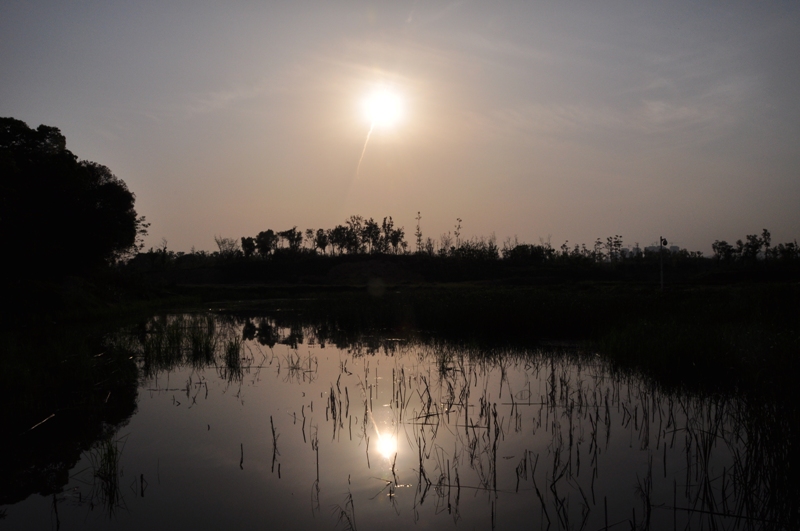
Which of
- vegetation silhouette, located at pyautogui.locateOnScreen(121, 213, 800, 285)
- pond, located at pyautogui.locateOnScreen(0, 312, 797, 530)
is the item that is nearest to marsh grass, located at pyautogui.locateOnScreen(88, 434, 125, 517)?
pond, located at pyautogui.locateOnScreen(0, 312, 797, 530)

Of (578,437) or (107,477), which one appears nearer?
(107,477)

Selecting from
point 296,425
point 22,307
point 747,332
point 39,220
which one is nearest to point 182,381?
point 296,425

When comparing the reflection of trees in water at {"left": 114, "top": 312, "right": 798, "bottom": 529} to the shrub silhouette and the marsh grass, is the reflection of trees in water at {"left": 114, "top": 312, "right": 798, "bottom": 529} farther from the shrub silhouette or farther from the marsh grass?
the shrub silhouette

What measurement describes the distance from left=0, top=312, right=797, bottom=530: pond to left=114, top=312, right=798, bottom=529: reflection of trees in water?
26 millimetres

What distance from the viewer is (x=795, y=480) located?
483 centimetres

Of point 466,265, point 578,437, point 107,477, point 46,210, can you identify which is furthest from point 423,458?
point 466,265

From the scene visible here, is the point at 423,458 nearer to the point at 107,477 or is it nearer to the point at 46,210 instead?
the point at 107,477

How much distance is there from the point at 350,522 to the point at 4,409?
220 inches

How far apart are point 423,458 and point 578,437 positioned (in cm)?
204

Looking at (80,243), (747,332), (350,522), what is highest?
(80,243)

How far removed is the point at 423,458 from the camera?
590cm

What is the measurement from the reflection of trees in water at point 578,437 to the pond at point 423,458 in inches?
1.0

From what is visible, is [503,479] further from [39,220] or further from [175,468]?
[39,220]

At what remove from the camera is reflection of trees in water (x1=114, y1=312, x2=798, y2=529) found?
4770 mm
